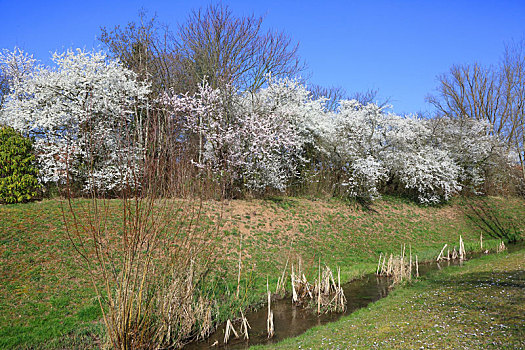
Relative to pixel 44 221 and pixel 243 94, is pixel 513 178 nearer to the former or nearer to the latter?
pixel 243 94

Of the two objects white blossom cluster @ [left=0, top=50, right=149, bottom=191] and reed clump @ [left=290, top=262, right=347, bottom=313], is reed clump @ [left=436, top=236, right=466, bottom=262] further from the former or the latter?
white blossom cluster @ [left=0, top=50, right=149, bottom=191]

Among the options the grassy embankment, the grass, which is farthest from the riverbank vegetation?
the grass

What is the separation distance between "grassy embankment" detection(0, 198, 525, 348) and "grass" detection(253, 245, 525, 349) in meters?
3.06

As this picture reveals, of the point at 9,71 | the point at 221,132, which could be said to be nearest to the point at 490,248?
the point at 221,132

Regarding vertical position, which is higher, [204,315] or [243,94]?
[243,94]

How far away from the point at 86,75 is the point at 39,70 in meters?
2.60

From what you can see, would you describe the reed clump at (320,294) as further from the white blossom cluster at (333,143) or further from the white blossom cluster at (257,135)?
the white blossom cluster at (333,143)

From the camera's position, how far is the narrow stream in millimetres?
7711

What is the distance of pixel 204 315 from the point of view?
27.2 feet

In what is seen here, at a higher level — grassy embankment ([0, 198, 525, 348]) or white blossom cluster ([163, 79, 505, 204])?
white blossom cluster ([163, 79, 505, 204])

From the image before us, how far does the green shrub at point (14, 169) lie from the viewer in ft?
45.7

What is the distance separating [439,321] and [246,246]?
8890mm

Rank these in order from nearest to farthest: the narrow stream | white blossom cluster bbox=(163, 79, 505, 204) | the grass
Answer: the grass, the narrow stream, white blossom cluster bbox=(163, 79, 505, 204)

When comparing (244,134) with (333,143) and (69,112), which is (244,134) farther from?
(69,112)
